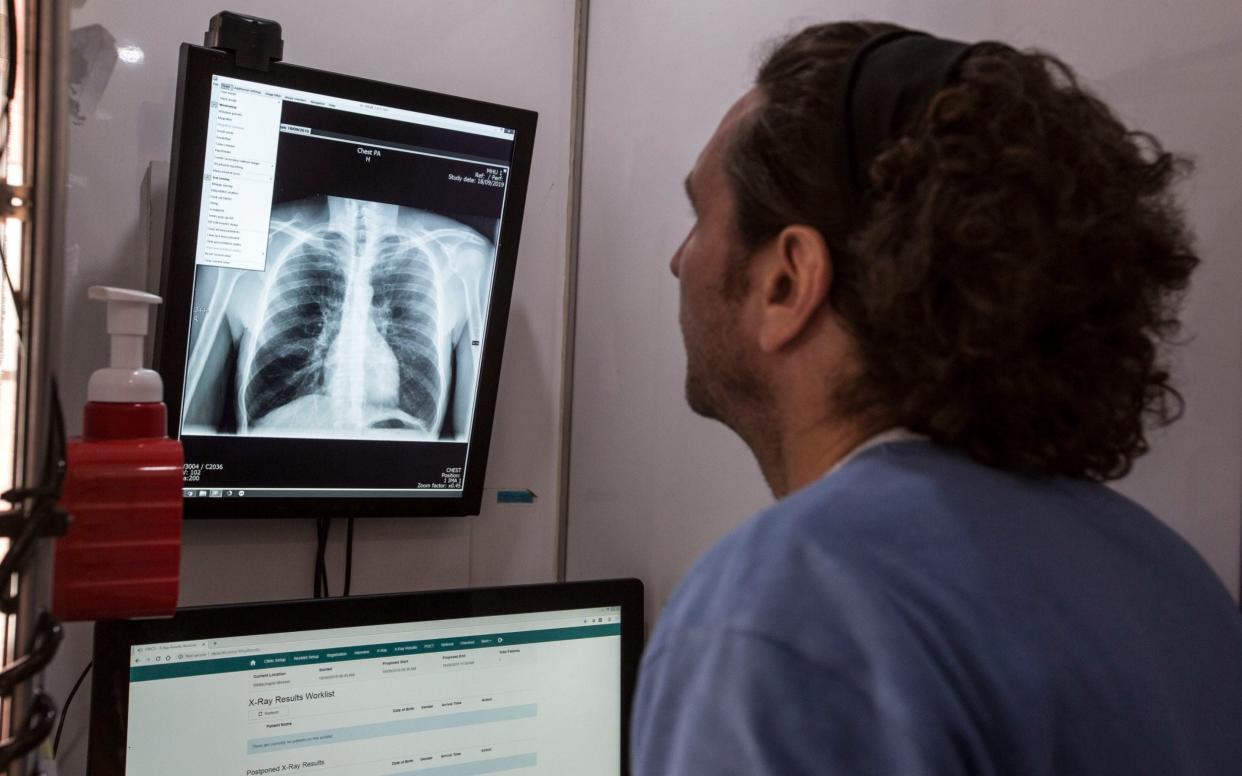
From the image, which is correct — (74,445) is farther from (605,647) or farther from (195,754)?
(605,647)

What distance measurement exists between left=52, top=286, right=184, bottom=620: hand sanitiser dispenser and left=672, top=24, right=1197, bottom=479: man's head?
0.42 meters

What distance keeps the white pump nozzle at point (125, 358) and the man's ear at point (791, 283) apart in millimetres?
456

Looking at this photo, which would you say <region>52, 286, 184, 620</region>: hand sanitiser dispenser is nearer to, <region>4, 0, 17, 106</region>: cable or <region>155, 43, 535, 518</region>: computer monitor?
<region>4, 0, 17, 106</region>: cable

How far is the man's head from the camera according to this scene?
59cm

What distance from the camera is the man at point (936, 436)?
0.48m

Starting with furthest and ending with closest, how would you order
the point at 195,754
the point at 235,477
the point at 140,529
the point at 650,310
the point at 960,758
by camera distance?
the point at 650,310 → the point at 235,477 → the point at 195,754 → the point at 140,529 → the point at 960,758

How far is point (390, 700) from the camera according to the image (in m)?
1.06

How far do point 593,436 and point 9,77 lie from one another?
38.4 inches

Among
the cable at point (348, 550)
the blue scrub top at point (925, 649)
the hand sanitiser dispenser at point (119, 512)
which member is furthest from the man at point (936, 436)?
the cable at point (348, 550)

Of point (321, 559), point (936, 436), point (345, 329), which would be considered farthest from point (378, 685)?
point (936, 436)

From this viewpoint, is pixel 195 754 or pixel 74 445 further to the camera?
pixel 195 754

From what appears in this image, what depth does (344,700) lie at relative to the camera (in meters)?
1.04

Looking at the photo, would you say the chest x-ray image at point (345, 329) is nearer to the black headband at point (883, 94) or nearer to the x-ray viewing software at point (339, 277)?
the x-ray viewing software at point (339, 277)

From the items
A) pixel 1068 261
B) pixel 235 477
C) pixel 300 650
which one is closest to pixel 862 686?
pixel 1068 261
